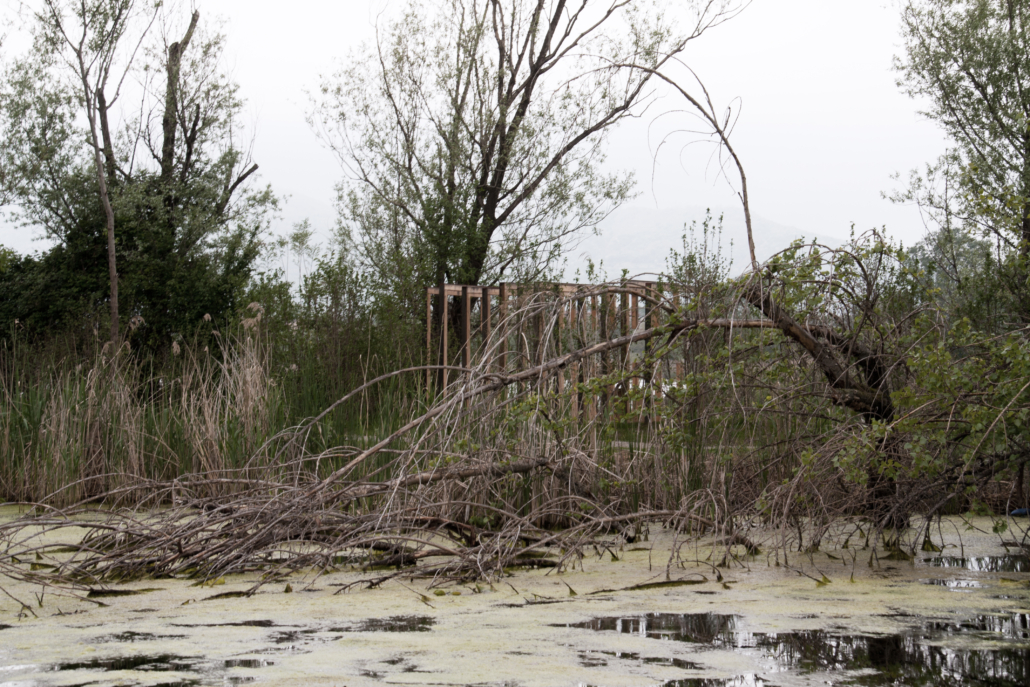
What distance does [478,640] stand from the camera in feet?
7.66

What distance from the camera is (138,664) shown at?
210 centimetres

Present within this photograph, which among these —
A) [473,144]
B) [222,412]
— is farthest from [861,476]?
[473,144]

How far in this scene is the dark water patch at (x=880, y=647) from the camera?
1.97 meters

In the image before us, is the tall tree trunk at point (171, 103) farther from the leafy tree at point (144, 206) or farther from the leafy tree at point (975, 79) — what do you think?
the leafy tree at point (975, 79)

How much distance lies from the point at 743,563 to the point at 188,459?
144 inches

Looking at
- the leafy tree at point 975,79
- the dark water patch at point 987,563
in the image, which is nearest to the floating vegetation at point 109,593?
the dark water patch at point 987,563

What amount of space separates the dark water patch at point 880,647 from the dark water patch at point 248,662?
2.76 ft

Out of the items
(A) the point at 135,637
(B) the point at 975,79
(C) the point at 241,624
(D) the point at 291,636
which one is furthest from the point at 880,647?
(B) the point at 975,79

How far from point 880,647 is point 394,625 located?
1.27m

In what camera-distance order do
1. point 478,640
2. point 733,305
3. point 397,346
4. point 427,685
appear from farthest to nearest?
point 397,346 < point 733,305 < point 478,640 < point 427,685

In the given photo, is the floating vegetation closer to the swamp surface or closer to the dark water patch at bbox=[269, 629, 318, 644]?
the swamp surface

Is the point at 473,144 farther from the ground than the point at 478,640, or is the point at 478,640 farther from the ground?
the point at 473,144

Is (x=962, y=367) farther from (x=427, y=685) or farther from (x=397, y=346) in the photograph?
(x=397, y=346)

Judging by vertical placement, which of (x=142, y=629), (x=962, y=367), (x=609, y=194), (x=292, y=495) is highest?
(x=609, y=194)
